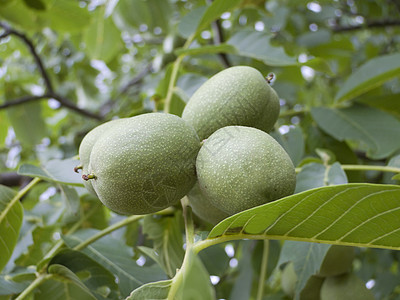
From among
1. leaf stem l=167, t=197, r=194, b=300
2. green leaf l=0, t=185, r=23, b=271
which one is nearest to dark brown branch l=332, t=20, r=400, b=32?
leaf stem l=167, t=197, r=194, b=300

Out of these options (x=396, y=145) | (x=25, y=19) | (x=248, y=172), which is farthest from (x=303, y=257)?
(x=25, y=19)

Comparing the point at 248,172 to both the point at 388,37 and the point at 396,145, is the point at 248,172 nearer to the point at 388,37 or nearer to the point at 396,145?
the point at 396,145

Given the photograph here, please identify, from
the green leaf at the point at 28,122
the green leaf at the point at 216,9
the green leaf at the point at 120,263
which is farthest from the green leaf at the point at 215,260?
the green leaf at the point at 28,122

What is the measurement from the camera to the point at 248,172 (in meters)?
0.79

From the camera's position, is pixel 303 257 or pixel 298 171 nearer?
pixel 303 257

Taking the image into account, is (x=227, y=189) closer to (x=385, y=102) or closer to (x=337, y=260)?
(x=337, y=260)

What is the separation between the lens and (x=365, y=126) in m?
1.58

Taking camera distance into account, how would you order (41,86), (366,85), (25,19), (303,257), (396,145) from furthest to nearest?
(41,86), (25,19), (366,85), (396,145), (303,257)

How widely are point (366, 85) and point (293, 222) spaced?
1063mm

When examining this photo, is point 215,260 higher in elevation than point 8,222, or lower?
lower

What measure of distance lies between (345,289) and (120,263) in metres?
0.64

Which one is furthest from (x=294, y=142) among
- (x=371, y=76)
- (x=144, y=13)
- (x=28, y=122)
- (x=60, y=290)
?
(x=28, y=122)

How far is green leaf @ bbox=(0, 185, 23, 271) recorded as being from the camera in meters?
1.08

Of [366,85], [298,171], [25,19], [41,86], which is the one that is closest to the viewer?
[298,171]
